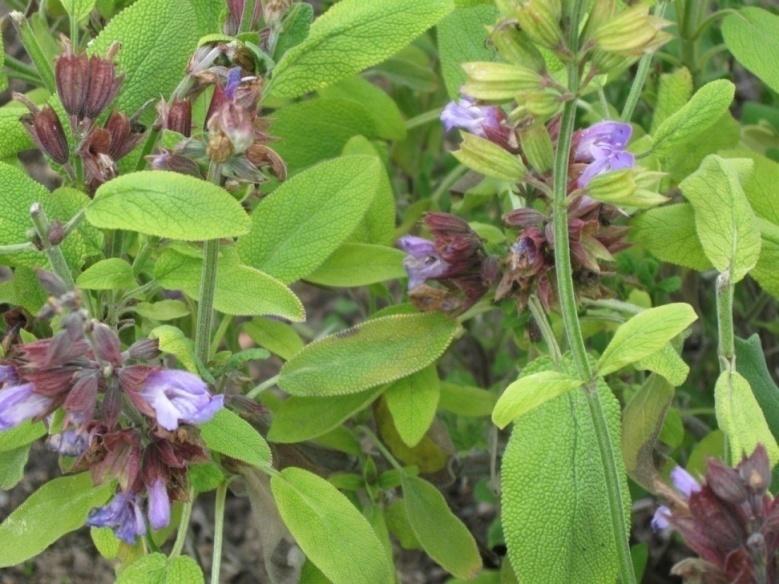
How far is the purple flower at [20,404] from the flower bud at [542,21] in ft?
1.73

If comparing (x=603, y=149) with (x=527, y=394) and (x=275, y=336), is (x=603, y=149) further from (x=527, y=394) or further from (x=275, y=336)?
(x=275, y=336)

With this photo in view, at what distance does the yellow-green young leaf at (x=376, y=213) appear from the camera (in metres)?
1.55

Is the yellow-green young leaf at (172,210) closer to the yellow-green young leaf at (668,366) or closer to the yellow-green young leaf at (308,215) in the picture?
the yellow-green young leaf at (308,215)

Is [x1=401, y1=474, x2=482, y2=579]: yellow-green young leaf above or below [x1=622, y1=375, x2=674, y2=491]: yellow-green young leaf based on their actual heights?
below

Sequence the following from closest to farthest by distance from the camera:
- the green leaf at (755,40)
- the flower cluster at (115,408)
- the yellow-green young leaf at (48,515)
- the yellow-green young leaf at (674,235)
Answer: the flower cluster at (115,408) → the yellow-green young leaf at (48,515) → the yellow-green young leaf at (674,235) → the green leaf at (755,40)

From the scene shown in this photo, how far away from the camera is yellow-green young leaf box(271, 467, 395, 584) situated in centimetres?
124

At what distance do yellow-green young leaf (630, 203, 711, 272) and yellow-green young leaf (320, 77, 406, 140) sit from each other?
46 cm

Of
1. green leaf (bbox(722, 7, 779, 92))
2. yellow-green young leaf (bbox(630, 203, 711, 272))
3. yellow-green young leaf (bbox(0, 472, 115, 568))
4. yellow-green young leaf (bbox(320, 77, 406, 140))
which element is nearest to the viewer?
yellow-green young leaf (bbox(0, 472, 115, 568))

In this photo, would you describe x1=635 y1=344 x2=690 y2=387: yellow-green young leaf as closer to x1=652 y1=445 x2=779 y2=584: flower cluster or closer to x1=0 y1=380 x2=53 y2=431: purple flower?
x1=652 y1=445 x2=779 y2=584: flower cluster

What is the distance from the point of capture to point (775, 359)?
86.0 inches

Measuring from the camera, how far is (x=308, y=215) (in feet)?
4.50

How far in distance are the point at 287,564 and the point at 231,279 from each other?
0.38 metres

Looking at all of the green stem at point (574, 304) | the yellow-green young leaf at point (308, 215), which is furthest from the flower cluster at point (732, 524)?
the yellow-green young leaf at point (308, 215)

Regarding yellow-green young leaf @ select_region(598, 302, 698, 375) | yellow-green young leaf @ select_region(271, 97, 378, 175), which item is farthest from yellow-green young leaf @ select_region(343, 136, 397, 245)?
yellow-green young leaf @ select_region(598, 302, 698, 375)
